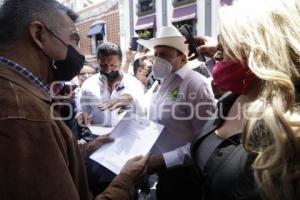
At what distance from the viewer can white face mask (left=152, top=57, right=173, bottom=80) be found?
96.5 inches

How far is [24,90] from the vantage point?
1179 mm

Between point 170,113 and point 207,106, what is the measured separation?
0.26 metres

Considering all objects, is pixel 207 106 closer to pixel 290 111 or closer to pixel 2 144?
pixel 290 111

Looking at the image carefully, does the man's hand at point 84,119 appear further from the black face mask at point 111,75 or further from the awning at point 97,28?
the awning at point 97,28

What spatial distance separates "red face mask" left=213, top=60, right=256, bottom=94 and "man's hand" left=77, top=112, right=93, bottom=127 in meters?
1.55

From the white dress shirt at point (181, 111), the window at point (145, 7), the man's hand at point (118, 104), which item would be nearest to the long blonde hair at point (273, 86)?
the white dress shirt at point (181, 111)

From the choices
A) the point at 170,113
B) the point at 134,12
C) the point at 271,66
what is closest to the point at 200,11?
the point at 134,12

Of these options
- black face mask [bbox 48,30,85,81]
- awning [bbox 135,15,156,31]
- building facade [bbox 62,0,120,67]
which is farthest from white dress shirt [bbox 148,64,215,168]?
building facade [bbox 62,0,120,67]

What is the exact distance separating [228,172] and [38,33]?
971mm

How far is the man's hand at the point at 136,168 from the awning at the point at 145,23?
1536cm

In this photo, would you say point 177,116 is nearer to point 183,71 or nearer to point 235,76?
point 183,71

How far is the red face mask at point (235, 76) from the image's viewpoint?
141 cm

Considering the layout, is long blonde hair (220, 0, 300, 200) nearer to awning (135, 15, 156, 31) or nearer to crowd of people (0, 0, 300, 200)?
crowd of people (0, 0, 300, 200)

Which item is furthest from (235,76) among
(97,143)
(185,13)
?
(185,13)
